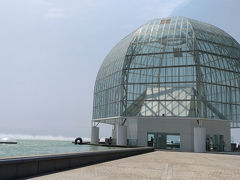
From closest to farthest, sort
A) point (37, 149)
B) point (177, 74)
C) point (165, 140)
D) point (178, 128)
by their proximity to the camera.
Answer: point (37, 149) < point (178, 128) < point (165, 140) < point (177, 74)

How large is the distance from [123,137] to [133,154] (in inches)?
749

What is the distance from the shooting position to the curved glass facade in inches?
1600

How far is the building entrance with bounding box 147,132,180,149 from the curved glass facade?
367 cm

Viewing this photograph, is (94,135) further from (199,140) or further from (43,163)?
(43,163)

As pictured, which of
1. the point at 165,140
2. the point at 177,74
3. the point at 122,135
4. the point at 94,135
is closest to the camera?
the point at 165,140

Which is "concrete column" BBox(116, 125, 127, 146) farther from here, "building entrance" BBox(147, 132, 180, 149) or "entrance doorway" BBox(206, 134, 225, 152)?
"entrance doorway" BBox(206, 134, 225, 152)

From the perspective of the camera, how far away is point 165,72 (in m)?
43.7

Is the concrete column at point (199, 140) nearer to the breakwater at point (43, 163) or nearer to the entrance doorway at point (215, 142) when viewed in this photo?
the entrance doorway at point (215, 142)

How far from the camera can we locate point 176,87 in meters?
41.4

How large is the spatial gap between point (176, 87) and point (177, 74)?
108 inches

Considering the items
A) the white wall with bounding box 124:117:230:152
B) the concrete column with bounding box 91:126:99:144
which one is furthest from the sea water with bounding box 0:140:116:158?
the concrete column with bounding box 91:126:99:144

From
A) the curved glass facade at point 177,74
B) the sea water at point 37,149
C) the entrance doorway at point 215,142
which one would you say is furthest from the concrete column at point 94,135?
the entrance doorway at point 215,142

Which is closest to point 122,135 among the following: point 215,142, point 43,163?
point 215,142

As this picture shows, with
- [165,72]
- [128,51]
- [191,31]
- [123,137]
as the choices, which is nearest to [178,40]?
[191,31]
